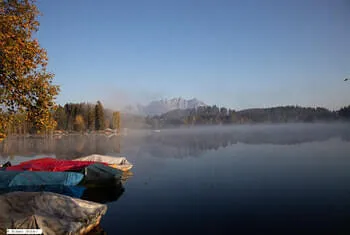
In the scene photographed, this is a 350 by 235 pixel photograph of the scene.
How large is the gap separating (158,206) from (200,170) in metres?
14.5

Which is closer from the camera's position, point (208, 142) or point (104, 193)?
point (104, 193)

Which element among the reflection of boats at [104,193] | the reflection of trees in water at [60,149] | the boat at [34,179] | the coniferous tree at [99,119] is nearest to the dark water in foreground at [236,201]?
the reflection of boats at [104,193]

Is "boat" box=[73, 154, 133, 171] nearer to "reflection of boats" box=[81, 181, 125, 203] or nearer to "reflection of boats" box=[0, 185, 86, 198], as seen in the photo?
"reflection of boats" box=[81, 181, 125, 203]

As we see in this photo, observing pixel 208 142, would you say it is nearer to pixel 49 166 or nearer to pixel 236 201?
pixel 49 166

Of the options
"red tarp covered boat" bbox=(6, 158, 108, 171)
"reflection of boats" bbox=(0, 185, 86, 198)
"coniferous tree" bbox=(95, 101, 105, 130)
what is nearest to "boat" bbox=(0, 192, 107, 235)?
"reflection of boats" bbox=(0, 185, 86, 198)

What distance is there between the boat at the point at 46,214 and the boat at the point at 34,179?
7.50 meters

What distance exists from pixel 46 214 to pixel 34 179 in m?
10.3

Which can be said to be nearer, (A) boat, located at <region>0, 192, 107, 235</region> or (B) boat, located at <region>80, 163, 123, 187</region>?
(A) boat, located at <region>0, 192, 107, 235</region>

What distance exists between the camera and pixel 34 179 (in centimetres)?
2086

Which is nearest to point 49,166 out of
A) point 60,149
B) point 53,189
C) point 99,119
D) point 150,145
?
point 53,189

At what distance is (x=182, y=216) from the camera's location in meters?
17.3

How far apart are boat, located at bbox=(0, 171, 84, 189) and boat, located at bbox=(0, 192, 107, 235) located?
7.50 m

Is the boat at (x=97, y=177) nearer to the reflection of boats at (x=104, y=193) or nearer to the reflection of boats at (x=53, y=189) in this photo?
the reflection of boats at (x=104, y=193)

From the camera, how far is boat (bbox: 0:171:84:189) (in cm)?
2044
